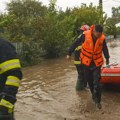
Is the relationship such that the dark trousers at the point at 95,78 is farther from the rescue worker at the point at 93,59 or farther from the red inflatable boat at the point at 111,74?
the red inflatable boat at the point at 111,74

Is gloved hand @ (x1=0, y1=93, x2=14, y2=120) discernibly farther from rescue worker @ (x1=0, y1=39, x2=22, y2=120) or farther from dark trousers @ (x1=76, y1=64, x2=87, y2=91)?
dark trousers @ (x1=76, y1=64, x2=87, y2=91)

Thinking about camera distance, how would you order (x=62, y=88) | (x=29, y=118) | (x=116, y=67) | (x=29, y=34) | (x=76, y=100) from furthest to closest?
1. (x=29, y=34)
2. (x=62, y=88)
3. (x=116, y=67)
4. (x=76, y=100)
5. (x=29, y=118)

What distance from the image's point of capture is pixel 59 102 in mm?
8398

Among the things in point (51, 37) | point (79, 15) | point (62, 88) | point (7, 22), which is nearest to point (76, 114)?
point (62, 88)

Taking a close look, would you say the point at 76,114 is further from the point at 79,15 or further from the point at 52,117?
the point at 79,15

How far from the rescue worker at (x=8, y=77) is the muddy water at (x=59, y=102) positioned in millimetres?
3410

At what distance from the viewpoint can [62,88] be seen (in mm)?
10156

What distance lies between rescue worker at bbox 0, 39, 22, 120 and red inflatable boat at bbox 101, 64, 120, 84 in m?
5.50

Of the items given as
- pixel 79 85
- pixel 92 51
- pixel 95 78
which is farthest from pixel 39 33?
pixel 95 78

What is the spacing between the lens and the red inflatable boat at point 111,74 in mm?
9007

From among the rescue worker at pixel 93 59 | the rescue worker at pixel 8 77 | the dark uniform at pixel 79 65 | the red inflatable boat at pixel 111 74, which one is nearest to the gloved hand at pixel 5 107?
the rescue worker at pixel 8 77

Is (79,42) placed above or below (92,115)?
above

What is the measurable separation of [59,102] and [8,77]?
4.79 metres

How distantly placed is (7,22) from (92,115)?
11064 millimetres
